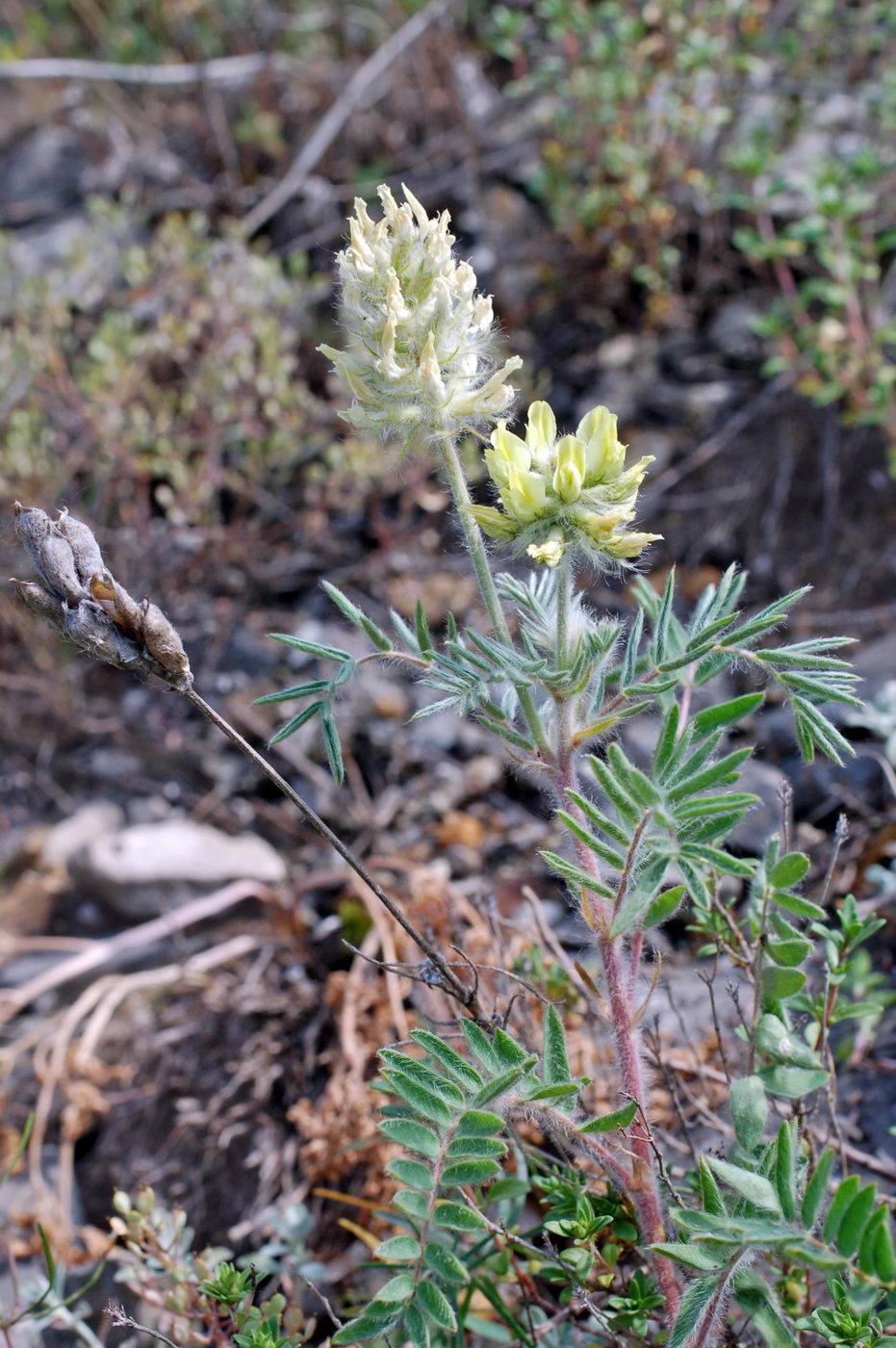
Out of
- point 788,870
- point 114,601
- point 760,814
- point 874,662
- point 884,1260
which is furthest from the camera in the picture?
point 874,662

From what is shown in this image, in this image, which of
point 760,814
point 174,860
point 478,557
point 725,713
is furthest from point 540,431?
point 174,860

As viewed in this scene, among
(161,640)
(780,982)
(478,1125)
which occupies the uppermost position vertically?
(161,640)

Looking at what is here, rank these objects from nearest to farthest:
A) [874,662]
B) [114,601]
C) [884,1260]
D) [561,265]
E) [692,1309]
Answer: [884,1260] < [692,1309] < [114,601] < [874,662] < [561,265]

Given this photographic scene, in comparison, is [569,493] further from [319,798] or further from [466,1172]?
[319,798]

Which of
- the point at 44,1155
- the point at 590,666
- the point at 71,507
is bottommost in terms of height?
the point at 44,1155

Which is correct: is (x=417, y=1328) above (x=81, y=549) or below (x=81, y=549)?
below

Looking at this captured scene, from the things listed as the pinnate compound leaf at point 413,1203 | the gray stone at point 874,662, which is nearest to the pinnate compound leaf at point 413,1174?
the pinnate compound leaf at point 413,1203

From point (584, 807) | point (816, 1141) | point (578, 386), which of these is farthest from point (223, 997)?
point (578, 386)

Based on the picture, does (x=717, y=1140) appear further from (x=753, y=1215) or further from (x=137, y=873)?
(x=137, y=873)
